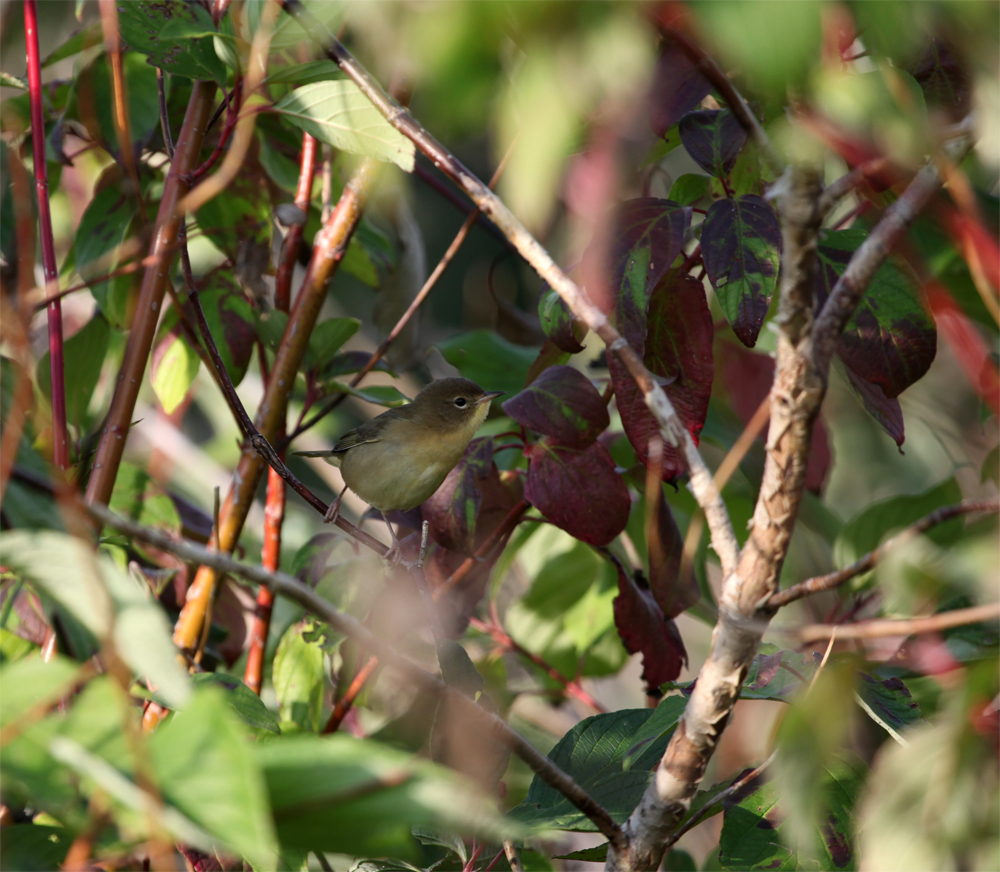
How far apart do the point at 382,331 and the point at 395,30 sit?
241cm

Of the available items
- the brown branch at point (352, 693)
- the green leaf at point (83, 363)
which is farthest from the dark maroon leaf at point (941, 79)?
the green leaf at point (83, 363)

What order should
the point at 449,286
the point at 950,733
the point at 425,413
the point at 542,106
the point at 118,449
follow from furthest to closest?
the point at 449,286 → the point at 425,413 → the point at 118,449 → the point at 950,733 → the point at 542,106

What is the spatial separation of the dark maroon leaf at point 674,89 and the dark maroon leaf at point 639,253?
0.15 metres

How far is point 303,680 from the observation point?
2000 mm

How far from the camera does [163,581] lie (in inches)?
79.7

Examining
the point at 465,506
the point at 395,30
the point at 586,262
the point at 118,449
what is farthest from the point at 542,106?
the point at 118,449

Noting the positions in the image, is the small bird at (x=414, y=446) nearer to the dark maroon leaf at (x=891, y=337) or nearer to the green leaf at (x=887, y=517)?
the green leaf at (x=887, y=517)

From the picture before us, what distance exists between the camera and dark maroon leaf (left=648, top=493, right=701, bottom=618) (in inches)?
68.7

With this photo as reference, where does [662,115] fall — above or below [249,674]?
above

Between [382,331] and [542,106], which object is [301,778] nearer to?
[542,106]

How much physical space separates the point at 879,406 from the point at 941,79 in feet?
1.91

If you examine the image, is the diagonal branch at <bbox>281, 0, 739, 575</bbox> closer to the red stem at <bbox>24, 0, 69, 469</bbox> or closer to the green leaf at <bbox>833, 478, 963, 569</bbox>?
the red stem at <bbox>24, 0, 69, 469</bbox>

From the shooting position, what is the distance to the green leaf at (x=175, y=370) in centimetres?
224

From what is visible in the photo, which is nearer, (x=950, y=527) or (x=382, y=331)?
(x=950, y=527)
